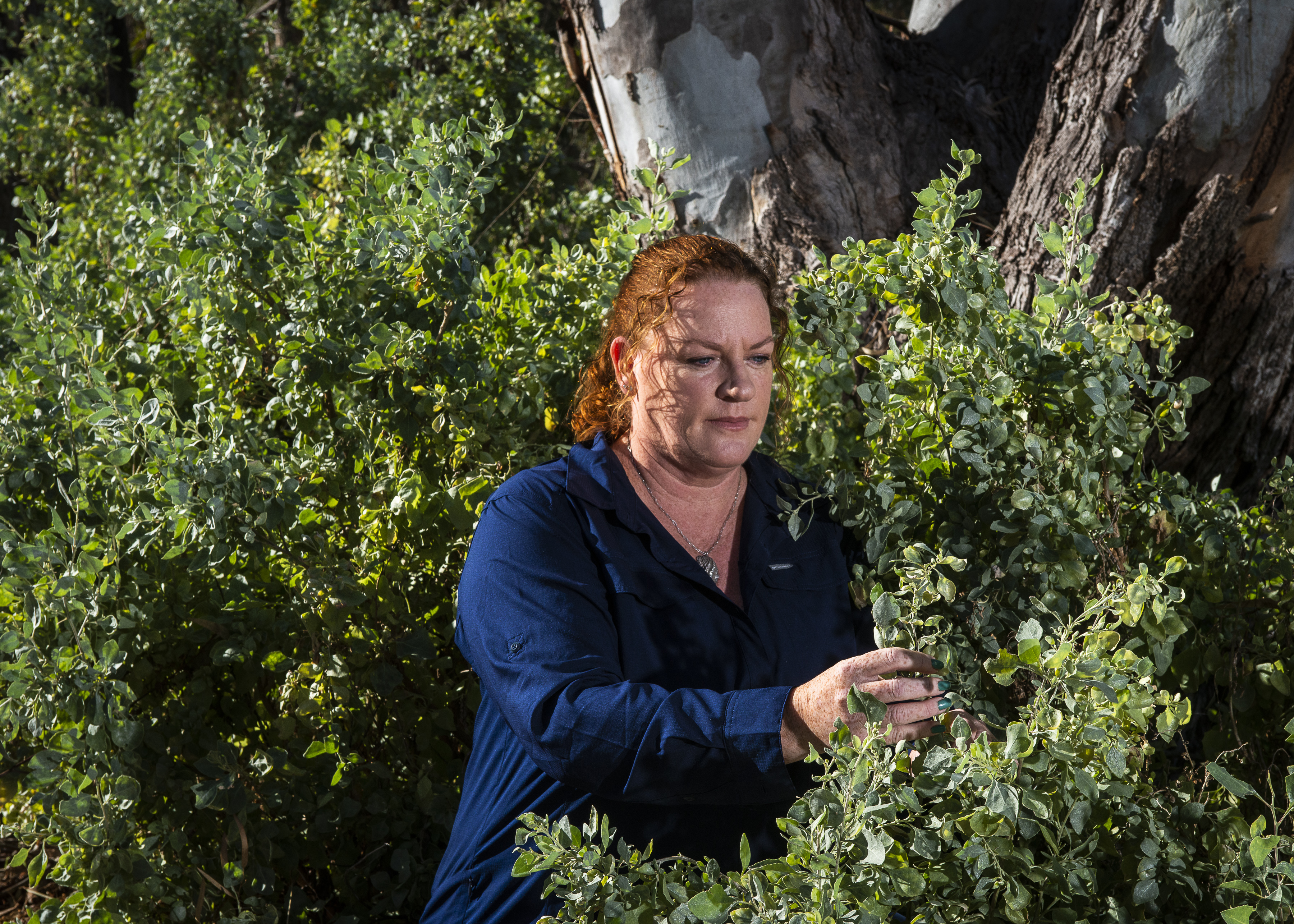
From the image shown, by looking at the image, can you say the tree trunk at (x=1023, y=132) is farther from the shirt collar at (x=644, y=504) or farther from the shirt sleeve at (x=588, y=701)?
the shirt sleeve at (x=588, y=701)

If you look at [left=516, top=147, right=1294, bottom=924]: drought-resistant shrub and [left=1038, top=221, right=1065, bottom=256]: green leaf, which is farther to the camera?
[left=1038, top=221, right=1065, bottom=256]: green leaf

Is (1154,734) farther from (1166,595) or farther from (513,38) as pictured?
(513,38)

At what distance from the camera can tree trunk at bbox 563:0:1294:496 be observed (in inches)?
105

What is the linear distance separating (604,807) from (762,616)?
1.47ft

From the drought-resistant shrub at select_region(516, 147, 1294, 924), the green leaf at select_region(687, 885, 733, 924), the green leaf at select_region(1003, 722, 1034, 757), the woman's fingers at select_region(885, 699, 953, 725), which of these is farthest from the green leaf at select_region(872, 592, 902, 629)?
the green leaf at select_region(687, 885, 733, 924)

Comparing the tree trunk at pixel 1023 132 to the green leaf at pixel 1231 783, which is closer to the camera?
the green leaf at pixel 1231 783

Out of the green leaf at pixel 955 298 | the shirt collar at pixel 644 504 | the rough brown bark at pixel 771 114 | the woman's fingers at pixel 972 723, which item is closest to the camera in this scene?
the woman's fingers at pixel 972 723

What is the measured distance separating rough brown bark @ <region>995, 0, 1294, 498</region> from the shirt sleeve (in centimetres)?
164

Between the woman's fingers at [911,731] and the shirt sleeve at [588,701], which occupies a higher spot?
the shirt sleeve at [588,701]

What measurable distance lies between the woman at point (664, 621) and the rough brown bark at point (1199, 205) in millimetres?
1127

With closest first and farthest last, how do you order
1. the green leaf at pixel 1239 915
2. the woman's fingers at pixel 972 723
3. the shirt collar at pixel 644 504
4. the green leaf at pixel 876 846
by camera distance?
the green leaf at pixel 876 846
the green leaf at pixel 1239 915
the woman's fingers at pixel 972 723
the shirt collar at pixel 644 504

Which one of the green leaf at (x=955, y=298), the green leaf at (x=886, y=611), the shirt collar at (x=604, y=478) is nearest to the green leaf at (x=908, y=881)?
the green leaf at (x=886, y=611)

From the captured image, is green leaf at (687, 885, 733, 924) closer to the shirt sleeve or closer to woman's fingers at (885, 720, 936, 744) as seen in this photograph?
the shirt sleeve

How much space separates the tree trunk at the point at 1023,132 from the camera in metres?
2.68
